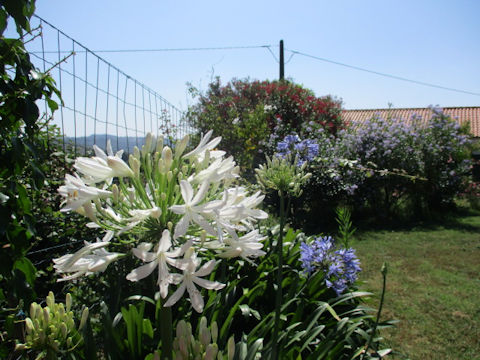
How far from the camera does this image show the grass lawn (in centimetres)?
355

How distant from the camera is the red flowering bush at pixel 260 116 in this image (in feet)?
27.0

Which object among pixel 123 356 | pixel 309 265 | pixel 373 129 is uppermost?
pixel 373 129

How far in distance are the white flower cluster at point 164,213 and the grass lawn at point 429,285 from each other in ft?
6.47

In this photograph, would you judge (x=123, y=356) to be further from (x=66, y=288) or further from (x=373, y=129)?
(x=373, y=129)

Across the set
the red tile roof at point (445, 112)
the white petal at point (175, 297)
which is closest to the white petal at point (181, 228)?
the white petal at point (175, 297)

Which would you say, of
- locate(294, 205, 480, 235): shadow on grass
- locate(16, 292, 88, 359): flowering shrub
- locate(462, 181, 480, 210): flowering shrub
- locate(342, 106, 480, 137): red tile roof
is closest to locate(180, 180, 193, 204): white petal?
locate(16, 292, 88, 359): flowering shrub

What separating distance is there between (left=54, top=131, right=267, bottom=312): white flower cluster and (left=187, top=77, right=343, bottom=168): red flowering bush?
569cm

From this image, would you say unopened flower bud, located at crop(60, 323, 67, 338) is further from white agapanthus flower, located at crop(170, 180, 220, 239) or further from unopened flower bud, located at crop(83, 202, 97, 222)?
white agapanthus flower, located at crop(170, 180, 220, 239)

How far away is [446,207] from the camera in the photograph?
34.2ft

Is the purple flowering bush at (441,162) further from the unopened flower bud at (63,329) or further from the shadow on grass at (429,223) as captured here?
the unopened flower bud at (63,329)

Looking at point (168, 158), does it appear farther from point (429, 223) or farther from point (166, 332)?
point (429, 223)

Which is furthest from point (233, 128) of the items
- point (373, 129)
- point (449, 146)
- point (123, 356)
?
point (123, 356)

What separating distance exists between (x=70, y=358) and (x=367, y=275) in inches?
182

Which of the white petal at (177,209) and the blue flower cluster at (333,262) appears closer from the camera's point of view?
the white petal at (177,209)
